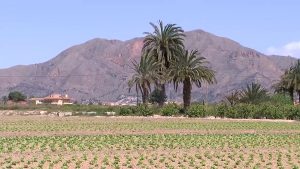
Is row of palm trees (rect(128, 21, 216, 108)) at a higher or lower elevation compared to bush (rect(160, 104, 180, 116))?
higher

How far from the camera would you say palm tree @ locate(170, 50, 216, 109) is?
73875 millimetres

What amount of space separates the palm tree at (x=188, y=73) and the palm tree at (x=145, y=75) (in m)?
6.19

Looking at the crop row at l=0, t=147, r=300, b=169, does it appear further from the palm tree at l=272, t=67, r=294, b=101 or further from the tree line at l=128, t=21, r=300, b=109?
the palm tree at l=272, t=67, r=294, b=101

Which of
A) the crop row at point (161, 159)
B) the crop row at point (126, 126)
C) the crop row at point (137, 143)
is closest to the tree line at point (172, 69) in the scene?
the crop row at point (126, 126)

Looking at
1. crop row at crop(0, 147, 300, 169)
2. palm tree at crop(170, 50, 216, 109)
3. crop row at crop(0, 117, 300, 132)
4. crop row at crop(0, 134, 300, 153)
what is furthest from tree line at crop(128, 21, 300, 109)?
crop row at crop(0, 147, 300, 169)

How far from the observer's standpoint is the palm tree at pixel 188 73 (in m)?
73.9

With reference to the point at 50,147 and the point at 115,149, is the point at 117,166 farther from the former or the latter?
the point at 50,147

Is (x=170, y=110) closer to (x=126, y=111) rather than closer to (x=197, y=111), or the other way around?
(x=197, y=111)

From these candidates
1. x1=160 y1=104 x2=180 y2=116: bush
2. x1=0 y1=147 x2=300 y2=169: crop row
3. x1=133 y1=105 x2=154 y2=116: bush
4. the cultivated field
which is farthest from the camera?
x1=133 y1=105 x2=154 y2=116: bush

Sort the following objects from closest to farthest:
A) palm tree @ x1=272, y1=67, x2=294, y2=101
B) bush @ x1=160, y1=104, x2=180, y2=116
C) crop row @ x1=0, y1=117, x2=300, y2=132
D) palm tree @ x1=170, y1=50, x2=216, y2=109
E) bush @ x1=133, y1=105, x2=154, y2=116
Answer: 1. crop row @ x1=0, y1=117, x2=300, y2=132
2. bush @ x1=160, y1=104, x2=180, y2=116
3. bush @ x1=133, y1=105, x2=154, y2=116
4. palm tree @ x1=170, y1=50, x2=216, y2=109
5. palm tree @ x1=272, y1=67, x2=294, y2=101

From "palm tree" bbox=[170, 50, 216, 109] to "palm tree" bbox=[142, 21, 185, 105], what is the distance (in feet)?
19.6

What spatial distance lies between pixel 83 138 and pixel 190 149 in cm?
867

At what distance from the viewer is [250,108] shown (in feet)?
227

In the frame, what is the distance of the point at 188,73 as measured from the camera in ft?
243
